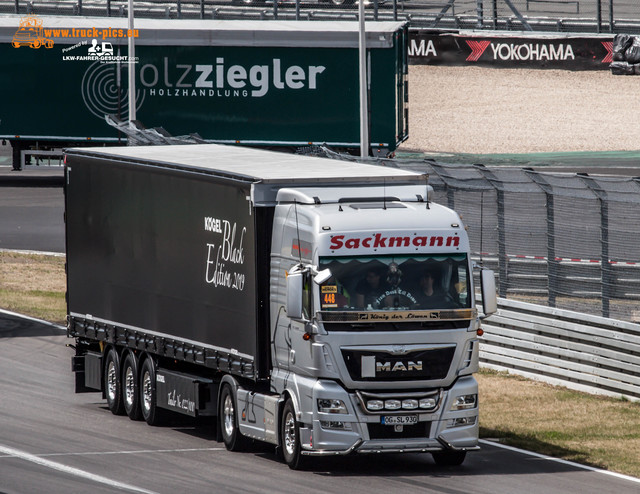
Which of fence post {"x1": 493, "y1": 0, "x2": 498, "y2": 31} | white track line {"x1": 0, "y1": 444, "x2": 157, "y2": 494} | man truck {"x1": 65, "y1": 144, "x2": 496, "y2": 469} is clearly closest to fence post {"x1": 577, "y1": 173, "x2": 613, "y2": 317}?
man truck {"x1": 65, "y1": 144, "x2": 496, "y2": 469}

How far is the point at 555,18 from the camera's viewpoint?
2312 inches

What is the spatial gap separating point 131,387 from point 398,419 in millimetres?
5541

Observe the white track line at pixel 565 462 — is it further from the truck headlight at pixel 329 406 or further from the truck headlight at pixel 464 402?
the truck headlight at pixel 329 406

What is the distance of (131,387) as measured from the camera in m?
19.6

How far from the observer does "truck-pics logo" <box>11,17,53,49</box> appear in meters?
43.0

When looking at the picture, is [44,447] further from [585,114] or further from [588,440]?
[585,114]

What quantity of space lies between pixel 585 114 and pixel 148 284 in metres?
41.2

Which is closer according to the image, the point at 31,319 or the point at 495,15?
the point at 31,319

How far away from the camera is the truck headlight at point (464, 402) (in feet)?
51.2

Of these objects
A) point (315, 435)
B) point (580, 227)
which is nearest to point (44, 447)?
point (315, 435)

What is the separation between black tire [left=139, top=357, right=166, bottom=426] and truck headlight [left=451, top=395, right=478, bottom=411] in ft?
16.2

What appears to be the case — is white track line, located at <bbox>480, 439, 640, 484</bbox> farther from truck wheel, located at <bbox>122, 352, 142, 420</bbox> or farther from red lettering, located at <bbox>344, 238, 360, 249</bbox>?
truck wheel, located at <bbox>122, 352, 142, 420</bbox>

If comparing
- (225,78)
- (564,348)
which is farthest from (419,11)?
(564,348)

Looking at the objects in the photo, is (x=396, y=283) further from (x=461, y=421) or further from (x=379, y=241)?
(x=461, y=421)
